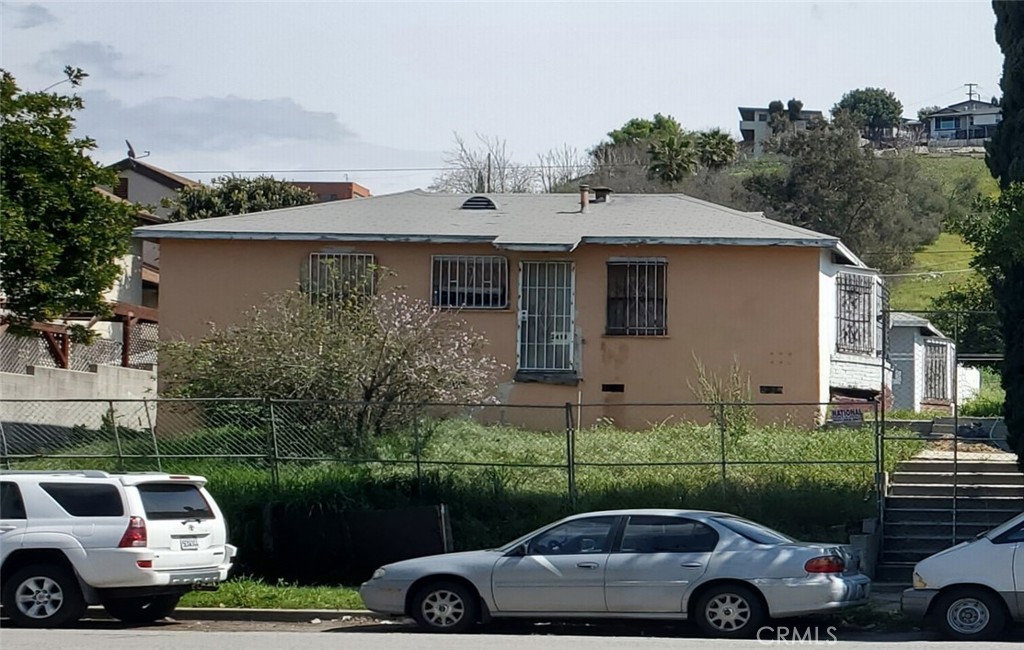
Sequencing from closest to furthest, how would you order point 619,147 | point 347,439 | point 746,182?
point 347,439, point 746,182, point 619,147

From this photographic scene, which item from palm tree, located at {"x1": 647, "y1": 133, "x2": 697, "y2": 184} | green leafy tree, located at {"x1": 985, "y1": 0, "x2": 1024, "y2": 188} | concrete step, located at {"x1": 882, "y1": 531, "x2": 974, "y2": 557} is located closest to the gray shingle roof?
→ green leafy tree, located at {"x1": 985, "y1": 0, "x2": 1024, "y2": 188}

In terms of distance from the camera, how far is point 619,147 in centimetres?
7162

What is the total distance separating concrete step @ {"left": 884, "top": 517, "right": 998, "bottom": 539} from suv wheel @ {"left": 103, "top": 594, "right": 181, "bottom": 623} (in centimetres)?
913

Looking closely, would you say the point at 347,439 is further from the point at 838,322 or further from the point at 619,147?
the point at 619,147

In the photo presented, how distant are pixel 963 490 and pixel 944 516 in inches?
33.1

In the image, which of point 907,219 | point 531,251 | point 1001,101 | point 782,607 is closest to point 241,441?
point 531,251

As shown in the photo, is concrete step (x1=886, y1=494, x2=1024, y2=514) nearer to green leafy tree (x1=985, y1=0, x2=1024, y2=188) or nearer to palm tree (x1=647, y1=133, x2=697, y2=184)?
green leafy tree (x1=985, y1=0, x2=1024, y2=188)

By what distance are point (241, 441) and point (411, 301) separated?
570 centimetres

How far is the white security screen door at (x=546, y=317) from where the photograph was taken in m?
25.6

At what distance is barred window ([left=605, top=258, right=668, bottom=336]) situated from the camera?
25.6 metres

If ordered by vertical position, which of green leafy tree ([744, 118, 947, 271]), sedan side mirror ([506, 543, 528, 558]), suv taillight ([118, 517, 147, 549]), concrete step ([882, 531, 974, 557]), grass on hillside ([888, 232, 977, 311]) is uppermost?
green leafy tree ([744, 118, 947, 271])

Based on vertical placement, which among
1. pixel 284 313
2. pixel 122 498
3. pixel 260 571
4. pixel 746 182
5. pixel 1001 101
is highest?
pixel 746 182

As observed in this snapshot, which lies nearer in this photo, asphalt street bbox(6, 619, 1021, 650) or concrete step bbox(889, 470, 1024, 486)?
asphalt street bbox(6, 619, 1021, 650)

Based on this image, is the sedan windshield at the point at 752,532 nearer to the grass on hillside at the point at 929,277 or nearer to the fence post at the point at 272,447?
the fence post at the point at 272,447
